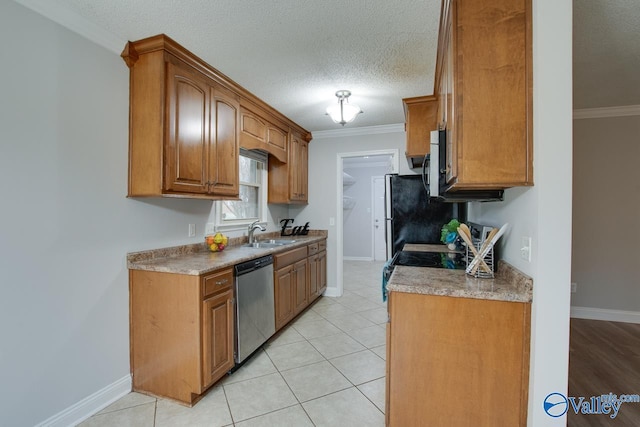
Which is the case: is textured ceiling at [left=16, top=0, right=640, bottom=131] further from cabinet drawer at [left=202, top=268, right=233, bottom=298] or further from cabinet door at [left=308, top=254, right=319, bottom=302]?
cabinet door at [left=308, top=254, right=319, bottom=302]

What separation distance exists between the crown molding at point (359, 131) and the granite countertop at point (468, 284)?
2818 mm

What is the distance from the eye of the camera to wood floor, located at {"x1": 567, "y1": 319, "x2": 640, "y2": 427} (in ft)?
6.09

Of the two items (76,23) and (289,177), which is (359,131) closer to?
(289,177)

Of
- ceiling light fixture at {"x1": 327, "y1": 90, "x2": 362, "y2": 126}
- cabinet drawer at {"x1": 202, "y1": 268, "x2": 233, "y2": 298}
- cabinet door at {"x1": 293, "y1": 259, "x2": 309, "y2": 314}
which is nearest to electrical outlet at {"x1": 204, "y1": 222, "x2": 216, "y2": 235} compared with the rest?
cabinet drawer at {"x1": 202, "y1": 268, "x2": 233, "y2": 298}

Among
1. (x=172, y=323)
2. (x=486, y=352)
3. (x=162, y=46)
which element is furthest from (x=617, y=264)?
(x=162, y=46)

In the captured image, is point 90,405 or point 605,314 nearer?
point 90,405

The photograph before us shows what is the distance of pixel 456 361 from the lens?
141 centimetres

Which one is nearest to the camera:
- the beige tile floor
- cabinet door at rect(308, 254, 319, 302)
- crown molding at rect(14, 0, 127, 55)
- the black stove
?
crown molding at rect(14, 0, 127, 55)

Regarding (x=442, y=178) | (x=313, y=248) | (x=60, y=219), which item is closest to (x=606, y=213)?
(x=442, y=178)

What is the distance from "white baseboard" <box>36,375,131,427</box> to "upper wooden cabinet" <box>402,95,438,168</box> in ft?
9.94

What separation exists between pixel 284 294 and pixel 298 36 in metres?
2.34

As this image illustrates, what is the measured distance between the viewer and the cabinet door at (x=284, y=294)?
2971mm

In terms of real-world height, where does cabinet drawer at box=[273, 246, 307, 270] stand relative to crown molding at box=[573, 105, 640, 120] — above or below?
below

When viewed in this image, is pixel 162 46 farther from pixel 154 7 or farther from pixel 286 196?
pixel 286 196
